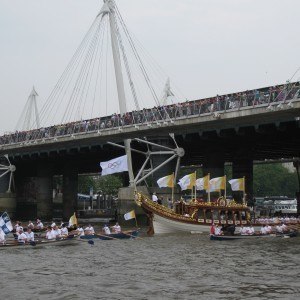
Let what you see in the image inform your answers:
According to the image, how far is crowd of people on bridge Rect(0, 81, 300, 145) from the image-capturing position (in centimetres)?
4244

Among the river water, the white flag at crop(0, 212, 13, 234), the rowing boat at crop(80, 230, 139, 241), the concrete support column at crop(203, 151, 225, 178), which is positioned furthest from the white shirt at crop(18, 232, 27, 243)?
the concrete support column at crop(203, 151, 225, 178)

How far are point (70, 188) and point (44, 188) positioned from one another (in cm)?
442

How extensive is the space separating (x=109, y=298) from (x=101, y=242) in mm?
21017

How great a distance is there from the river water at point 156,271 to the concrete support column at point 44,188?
3872 cm

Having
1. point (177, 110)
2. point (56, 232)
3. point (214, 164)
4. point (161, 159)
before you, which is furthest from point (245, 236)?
point (214, 164)

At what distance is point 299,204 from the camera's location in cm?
6456

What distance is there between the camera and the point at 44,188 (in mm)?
75625

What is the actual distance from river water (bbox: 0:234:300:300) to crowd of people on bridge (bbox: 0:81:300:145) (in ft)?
37.4

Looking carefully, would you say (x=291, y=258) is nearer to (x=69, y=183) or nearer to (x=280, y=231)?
(x=280, y=231)

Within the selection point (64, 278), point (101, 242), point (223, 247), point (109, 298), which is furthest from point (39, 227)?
point (109, 298)

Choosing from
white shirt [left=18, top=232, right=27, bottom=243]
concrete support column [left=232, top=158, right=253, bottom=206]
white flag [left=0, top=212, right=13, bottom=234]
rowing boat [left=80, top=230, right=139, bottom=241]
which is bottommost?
rowing boat [left=80, top=230, right=139, bottom=241]

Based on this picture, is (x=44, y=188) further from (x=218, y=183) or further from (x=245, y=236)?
(x=245, y=236)

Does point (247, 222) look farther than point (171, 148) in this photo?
No

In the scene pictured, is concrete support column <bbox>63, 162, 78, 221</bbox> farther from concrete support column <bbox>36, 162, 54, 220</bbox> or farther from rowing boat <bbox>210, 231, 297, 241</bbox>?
rowing boat <bbox>210, 231, 297, 241</bbox>
